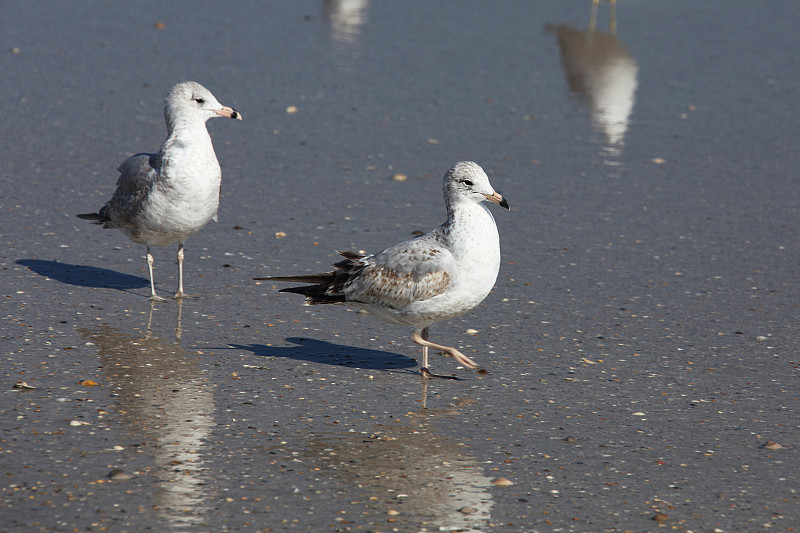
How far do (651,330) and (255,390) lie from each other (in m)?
2.88

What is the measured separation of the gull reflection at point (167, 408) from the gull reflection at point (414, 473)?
641 millimetres

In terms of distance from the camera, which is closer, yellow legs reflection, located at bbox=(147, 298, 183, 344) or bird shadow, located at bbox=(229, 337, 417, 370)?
bird shadow, located at bbox=(229, 337, 417, 370)

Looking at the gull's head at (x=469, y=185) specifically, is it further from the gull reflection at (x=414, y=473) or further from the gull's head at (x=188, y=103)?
the gull's head at (x=188, y=103)

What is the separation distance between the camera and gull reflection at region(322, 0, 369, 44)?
17172mm

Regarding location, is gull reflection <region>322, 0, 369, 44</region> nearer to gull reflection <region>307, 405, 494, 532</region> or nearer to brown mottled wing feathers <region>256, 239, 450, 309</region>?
brown mottled wing feathers <region>256, 239, 450, 309</region>

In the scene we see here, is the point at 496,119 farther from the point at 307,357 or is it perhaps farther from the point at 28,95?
the point at 307,357

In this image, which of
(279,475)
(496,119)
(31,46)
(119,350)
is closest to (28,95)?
(31,46)

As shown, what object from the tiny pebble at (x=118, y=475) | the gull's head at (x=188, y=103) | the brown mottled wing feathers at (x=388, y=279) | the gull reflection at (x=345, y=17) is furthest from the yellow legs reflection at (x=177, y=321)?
the gull reflection at (x=345, y=17)

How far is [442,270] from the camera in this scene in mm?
6227

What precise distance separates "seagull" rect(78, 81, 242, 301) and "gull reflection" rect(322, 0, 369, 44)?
9.44 metres

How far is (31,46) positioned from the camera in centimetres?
1527

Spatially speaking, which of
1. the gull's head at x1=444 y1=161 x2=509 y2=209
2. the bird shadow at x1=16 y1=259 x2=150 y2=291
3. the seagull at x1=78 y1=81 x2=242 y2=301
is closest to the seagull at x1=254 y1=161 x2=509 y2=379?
the gull's head at x1=444 y1=161 x2=509 y2=209

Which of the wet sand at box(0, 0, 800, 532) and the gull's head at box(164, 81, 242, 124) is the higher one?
the gull's head at box(164, 81, 242, 124)

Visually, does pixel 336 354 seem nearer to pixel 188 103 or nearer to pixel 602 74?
pixel 188 103
